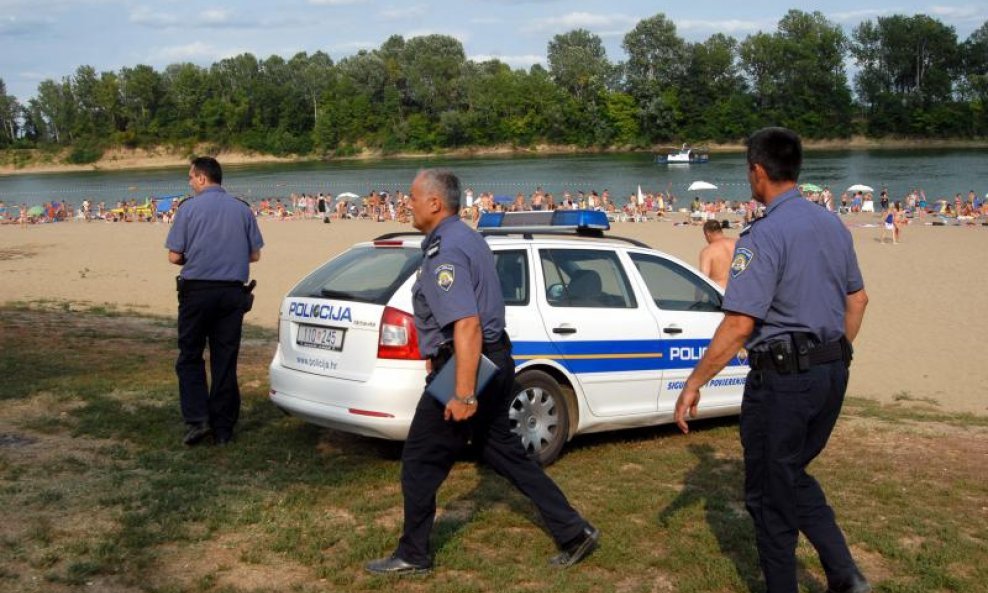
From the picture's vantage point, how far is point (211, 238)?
6469mm

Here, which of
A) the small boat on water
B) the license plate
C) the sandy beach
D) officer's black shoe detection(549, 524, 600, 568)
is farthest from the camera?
the small boat on water

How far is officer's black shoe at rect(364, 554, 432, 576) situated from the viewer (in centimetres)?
451

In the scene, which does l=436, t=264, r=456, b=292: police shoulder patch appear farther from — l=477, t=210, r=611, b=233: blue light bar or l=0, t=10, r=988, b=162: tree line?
l=0, t=10, r=988, b=162: tree line

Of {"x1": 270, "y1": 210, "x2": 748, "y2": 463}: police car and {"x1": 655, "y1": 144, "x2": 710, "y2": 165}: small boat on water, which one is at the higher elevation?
{"x1": 270, "y1": 210, "x2": 748, "y2": 463}: police car

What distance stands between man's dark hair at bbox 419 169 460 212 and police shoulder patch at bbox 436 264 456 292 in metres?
0.31

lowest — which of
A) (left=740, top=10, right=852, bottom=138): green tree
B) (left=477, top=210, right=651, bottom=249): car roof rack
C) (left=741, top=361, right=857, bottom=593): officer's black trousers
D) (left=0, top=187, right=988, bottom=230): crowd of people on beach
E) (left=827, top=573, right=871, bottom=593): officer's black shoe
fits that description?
(left=0, top=187, right=988, bottom=230): crowd of people on beach

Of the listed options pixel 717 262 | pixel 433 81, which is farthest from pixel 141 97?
pixel 717 262

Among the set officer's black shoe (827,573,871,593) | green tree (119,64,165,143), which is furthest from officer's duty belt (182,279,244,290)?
green tree (119,64,165,143)

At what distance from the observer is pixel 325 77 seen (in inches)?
4828

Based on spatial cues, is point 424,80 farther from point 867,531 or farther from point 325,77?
point 867,531

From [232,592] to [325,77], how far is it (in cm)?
12299

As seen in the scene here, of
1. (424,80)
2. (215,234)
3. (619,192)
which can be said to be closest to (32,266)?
(215,234)

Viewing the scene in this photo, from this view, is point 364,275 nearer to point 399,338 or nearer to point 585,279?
point 399,338

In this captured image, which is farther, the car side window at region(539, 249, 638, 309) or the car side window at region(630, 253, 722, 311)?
the car side window at region(630, 253, 722, 311)
